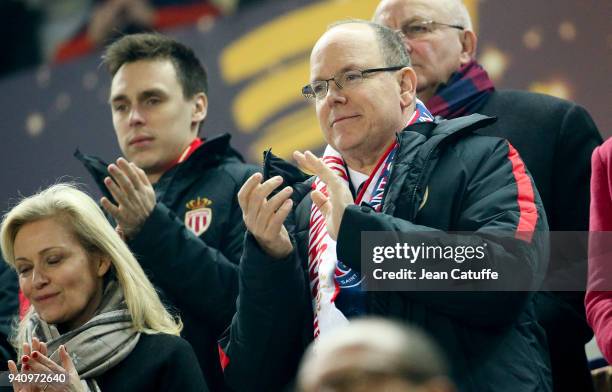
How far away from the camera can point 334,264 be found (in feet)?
9.87

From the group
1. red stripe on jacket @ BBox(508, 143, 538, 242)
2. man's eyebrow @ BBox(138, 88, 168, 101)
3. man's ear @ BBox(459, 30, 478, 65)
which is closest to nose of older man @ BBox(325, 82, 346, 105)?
red stripe on jacket @ BBox(508, 143, 538, 242)

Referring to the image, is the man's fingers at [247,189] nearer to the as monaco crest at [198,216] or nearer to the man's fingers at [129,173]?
the man's fingers at [129,173]

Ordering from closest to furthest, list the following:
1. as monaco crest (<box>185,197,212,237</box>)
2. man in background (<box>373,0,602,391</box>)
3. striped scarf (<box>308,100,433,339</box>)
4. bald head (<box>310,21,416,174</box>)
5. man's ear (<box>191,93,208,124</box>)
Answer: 1. striped scarf (<box>308,100,433,339</box>)
2. bald head (<box>310,21,416,174</box>)
3. man in background (<box>373,0,602,391</box>)
4. as monaco crest (<box>185,197,212,237</box>)
5. man's ear (<box>191,93,208,124</box>)

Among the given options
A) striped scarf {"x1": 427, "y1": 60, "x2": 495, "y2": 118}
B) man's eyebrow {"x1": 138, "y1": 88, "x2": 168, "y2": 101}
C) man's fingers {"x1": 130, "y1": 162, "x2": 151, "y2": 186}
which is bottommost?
striped scarf {"x1": 427, "y1": 60, "x2": 495, "y2": 118}

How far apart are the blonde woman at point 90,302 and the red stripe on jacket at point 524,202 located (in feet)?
3.05

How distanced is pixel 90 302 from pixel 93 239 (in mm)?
172

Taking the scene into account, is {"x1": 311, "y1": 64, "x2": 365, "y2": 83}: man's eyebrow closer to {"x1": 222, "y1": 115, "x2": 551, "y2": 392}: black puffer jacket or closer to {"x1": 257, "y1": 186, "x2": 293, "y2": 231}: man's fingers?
{"x1": 222, "y1": 115, "x2": 551, "y2": 392}: black puffer jacket

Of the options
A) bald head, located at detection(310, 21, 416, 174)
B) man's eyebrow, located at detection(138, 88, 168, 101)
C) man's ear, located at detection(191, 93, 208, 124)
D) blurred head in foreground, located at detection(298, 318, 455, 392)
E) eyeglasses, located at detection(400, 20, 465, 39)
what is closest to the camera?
blurred head in foreground, located at detection(298, 318, 455, 392)

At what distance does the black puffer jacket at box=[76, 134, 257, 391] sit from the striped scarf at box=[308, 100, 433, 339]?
1.45 feet

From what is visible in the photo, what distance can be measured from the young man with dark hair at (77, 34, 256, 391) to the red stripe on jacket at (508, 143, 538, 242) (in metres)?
0.93

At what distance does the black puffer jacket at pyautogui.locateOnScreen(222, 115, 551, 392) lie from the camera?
2.76 m

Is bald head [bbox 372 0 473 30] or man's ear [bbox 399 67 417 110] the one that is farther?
bald head [bbox 372 0 473 30]

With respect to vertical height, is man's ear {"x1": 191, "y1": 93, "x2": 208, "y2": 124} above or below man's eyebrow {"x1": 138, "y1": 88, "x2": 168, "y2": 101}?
below

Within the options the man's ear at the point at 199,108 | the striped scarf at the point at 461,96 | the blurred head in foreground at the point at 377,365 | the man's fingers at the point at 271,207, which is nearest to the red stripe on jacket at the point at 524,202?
the man's fingers at the point at 271,207
